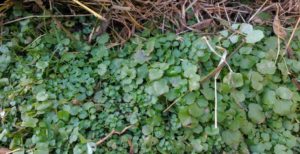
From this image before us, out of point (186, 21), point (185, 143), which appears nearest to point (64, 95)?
point (185, 143)

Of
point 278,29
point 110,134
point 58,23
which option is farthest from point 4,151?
point 278,29

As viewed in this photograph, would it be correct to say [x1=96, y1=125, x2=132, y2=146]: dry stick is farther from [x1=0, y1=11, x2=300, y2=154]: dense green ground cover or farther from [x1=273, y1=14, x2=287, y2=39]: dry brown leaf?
[x1=273, y1=14, x2=287, y2=39]: dry brown leaf

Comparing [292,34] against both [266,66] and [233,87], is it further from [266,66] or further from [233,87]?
[233,87]

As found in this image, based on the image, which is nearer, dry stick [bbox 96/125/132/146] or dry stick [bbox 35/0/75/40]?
dry stick [bbox 96/125/132/146]

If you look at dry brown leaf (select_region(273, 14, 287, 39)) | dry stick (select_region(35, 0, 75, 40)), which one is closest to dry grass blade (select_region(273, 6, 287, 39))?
dry brown leaf (select_region(273, 14, 287, 39))

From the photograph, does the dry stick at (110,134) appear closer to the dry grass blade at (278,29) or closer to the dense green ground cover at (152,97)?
the dense green ground cover at (152,97)

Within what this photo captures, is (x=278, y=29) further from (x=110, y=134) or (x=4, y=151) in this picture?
(x=4, y=151)
